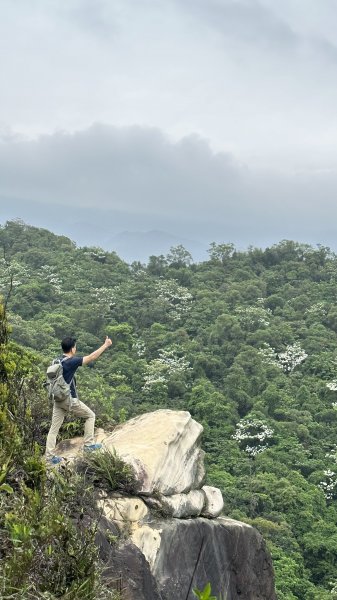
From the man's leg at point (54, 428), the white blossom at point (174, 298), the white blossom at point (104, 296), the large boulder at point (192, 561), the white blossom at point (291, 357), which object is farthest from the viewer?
the white blossom at point (174, 298)

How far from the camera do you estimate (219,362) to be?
3588 cm

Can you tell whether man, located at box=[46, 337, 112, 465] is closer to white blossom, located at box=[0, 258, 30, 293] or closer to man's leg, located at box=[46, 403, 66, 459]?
man's leg, located at box=[46, 403, 66, 459]

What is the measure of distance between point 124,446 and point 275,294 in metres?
42.6

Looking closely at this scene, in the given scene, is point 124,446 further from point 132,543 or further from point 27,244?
point 27,244

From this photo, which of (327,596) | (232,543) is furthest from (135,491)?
(327,596)

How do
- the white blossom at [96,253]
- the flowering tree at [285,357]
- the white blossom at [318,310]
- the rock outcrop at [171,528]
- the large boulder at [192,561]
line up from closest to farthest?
the large boulder at [192,561] < the rock outcrop at [171,528] < the flowering tree at [285,357] < the white blossom at [318,310] < the white blossom at [96,253]

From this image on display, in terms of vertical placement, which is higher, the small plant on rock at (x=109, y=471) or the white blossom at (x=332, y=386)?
the small plant on rock at (x=109, y=471)

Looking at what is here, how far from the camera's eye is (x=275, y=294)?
48500mm

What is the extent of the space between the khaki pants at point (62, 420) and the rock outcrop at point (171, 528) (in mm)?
195

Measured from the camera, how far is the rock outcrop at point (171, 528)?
224 inches

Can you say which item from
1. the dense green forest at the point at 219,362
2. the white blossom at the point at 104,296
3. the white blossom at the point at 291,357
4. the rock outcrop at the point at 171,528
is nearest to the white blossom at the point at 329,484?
the dense green forest at the point at 219,362

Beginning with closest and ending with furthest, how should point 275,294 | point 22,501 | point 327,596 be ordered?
point 22,501
point 327,596
point 275,294

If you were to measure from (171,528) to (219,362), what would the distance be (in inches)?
1175

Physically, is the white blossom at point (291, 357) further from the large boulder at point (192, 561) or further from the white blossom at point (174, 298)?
the large boulder at point (192, 561)
